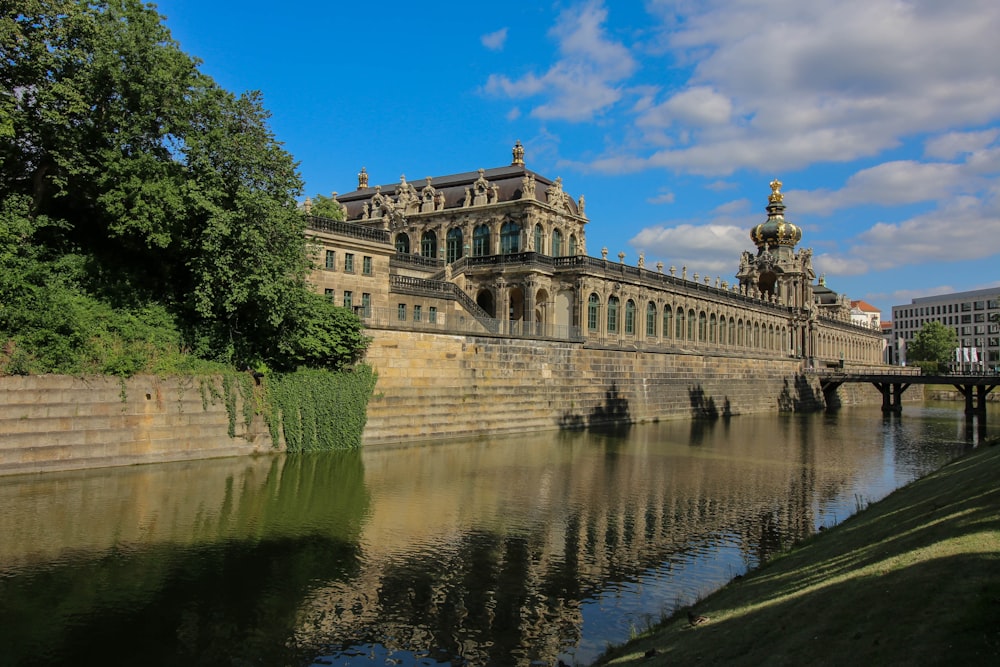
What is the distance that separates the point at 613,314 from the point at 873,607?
2220 inches

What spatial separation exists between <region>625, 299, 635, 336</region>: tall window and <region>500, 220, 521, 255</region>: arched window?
10973mm

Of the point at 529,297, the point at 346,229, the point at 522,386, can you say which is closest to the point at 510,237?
the point at 529,297

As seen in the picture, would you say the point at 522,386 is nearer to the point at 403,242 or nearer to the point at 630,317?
the point at 630,317

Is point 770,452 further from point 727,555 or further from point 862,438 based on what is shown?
point 727,555

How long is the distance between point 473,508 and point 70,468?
48.6 feet

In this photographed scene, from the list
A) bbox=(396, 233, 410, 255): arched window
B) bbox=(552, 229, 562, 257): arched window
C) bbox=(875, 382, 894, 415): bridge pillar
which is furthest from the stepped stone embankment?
bbox=(396, 233, 410, 255): arched window

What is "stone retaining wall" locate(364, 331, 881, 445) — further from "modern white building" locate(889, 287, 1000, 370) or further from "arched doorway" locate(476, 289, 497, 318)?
"modern white building" locate(889, 287, 1000, 370)

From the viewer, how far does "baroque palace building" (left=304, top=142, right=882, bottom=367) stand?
Answer: 46031 millimetres

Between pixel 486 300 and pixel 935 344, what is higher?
pixel 935 344

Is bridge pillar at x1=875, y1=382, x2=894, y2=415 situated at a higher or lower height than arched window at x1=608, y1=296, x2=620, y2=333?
lower

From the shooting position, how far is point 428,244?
70.4m

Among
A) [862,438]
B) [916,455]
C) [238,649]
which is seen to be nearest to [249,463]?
[238,649]

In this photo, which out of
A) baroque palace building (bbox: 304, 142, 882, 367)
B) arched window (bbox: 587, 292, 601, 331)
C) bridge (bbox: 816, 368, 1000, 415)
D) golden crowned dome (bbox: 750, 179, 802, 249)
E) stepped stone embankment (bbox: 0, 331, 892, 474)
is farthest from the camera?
golden crowned dome (bbox: 750, 179, 802, 249)

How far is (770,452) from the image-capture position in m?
41.5
